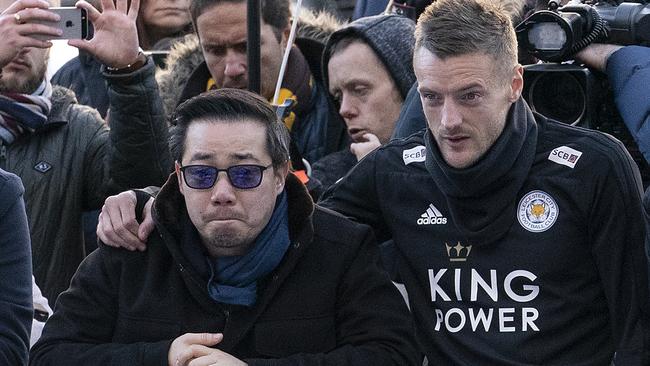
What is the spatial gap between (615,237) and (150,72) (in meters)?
1.71

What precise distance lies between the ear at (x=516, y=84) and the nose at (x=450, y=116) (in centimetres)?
21

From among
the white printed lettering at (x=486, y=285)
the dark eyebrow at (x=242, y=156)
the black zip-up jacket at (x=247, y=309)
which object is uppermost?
the dark eyebrow at (x=242, y=156)

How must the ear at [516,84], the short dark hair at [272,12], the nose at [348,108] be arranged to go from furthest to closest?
the short dark hair at [272,12] < the nose at [348,108] < the ear at [516,84]

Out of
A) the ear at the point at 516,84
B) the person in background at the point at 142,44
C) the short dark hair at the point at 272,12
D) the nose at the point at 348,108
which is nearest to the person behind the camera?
the ear at the point at 516,84

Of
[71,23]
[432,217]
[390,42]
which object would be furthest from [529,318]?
[71,23]

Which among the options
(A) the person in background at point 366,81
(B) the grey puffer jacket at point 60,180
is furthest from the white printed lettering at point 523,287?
(B) the grey puffer jacket at point 60,180

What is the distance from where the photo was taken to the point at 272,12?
19.9 feet

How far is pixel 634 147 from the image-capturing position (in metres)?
5.07

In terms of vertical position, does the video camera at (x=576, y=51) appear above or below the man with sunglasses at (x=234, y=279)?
above

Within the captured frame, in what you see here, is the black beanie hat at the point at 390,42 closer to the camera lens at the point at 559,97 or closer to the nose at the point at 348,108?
the nose at the point at 348,108

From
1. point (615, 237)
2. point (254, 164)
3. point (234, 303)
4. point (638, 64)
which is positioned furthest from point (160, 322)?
point (638, 64)

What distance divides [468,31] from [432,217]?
59 centimetres

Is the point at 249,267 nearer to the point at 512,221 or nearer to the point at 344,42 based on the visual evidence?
the point at 512,221

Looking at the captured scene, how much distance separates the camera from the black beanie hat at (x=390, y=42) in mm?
5734
